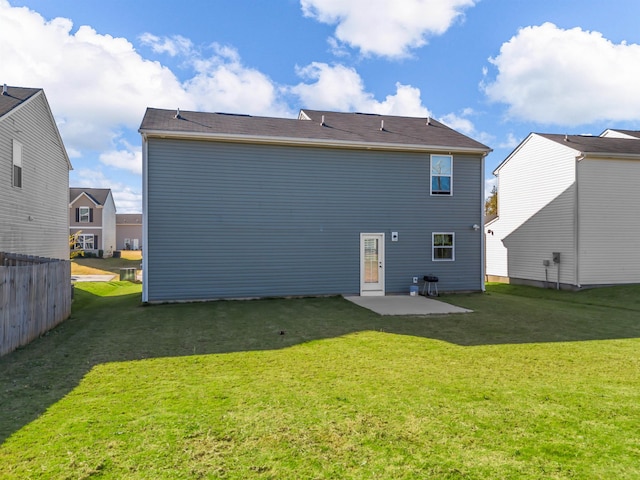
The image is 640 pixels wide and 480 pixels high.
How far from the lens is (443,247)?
42.9ft

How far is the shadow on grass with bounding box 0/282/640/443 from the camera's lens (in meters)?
4.72

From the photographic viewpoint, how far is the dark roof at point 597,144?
13.9 meters

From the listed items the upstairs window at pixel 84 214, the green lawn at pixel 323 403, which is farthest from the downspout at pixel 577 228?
the upstairs window at pixel 84 214

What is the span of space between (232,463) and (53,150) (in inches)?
632

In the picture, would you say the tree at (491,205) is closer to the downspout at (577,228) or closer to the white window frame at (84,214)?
the downspout at (577,228)

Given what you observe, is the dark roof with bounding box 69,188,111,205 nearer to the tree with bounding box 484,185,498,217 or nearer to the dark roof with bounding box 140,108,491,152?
the dark roof with bounding box 140,108,491,152

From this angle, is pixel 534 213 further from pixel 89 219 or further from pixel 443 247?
pixel 89 219

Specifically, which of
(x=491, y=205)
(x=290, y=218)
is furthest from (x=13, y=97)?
(x=491, y=205)

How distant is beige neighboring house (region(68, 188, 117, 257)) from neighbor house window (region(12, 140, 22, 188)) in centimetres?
2721

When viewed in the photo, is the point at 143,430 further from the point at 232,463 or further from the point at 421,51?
the point at 421,51

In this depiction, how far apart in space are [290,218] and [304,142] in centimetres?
243

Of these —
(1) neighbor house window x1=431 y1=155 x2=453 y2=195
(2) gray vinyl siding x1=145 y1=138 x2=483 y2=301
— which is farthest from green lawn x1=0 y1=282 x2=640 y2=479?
(1) neighbor house window x1=431 y1=155 x2=453 y2=195

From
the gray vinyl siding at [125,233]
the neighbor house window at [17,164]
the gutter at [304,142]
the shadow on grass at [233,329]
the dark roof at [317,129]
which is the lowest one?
the shadow on grass at [233,329]

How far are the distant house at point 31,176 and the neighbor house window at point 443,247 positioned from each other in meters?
13.0
